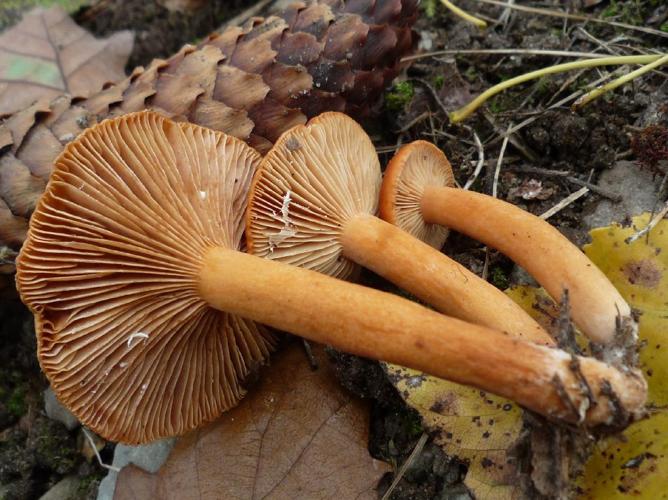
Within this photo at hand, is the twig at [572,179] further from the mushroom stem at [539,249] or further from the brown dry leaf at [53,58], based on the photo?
the brown dry leaf at [53,58]

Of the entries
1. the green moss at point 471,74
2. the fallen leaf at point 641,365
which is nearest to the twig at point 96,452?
the fallen leaf at point 641,365

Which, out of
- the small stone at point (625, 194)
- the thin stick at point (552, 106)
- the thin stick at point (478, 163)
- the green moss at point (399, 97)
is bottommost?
the small stone at point (625, 194)

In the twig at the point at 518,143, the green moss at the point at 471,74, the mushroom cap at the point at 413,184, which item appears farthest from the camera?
the green moss at the point at 471,74

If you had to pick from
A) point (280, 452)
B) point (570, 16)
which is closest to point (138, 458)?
point (280, 452)

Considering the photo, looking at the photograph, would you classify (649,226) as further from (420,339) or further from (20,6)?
(20,6)

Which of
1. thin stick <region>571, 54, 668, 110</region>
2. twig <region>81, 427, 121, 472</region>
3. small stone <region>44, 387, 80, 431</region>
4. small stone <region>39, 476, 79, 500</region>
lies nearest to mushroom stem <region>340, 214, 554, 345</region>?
thin stick <region>571, 54, 668, 110</region>

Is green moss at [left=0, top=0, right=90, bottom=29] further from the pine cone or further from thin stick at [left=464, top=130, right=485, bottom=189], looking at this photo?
thin stick at [left=464, top=130, right=485, bottom=189]

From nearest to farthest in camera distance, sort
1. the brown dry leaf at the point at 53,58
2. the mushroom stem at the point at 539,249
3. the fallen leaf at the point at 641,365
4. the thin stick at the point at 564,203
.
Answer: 1. the fallen leaf at the point at 641,365
2. the mushroom stem at the point at 539,249
3. the thin stick at the point at 564,203
4. the brown dry leaf at the point at 53,58
